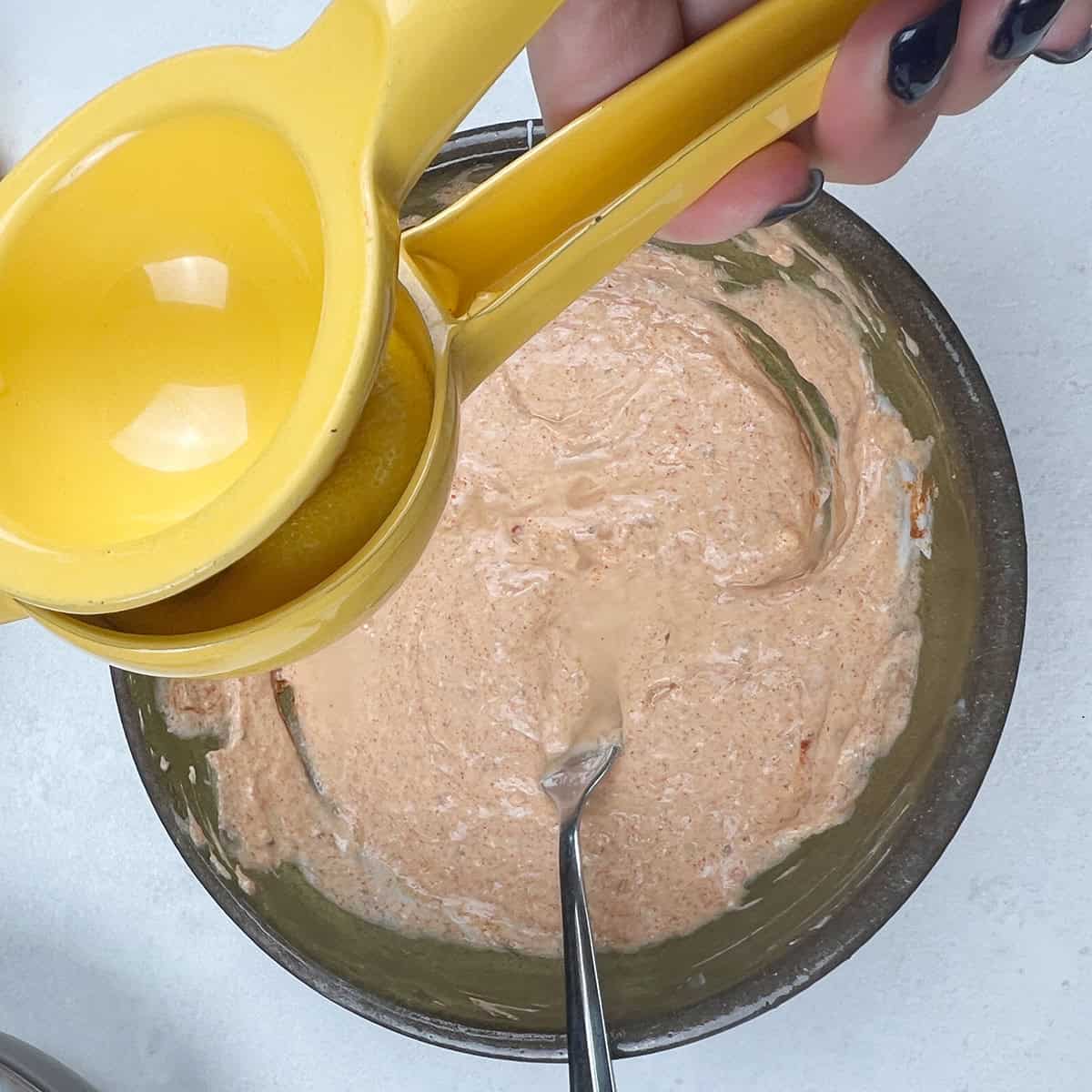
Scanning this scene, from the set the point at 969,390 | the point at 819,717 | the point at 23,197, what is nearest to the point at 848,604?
the point at 819,717

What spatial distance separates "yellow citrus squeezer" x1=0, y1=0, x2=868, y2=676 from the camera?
0.39 meters

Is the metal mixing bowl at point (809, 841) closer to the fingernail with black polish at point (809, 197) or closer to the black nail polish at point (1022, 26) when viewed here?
the fingernail with black polish at point (809, 197)

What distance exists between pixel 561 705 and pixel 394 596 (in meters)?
0.16

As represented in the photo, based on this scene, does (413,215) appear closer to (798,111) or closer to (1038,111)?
(798,111)

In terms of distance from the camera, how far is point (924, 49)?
58 cm

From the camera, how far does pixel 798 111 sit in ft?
1.81

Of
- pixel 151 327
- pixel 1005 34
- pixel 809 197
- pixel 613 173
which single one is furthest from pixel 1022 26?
pixel 151 327

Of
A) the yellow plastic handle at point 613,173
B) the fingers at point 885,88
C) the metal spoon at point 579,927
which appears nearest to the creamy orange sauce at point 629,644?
the metal spoon at point 579,927

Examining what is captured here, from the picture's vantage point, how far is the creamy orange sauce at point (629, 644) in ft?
2.60

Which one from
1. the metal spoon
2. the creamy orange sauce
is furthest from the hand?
the metal spoon

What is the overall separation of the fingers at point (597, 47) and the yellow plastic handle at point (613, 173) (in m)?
0.22

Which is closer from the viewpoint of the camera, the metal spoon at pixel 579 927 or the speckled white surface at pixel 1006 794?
the metal spoon at pixel 579 927

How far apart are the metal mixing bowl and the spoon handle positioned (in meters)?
0.05

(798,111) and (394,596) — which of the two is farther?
(394,596)
